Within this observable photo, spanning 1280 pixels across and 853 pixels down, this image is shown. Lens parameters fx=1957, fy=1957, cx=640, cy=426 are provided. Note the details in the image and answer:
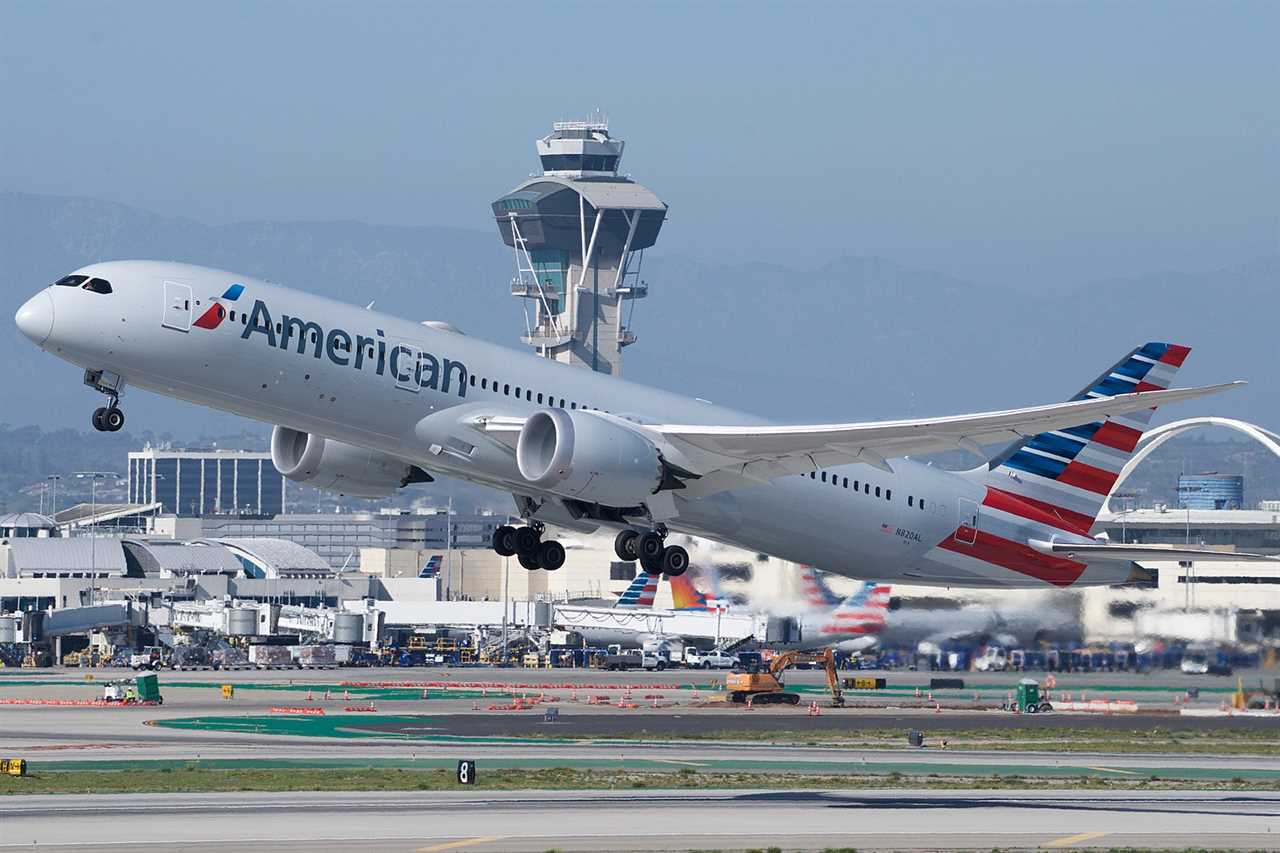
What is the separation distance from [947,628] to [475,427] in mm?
29901

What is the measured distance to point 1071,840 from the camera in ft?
115

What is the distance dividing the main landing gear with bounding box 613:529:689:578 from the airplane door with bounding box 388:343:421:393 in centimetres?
710

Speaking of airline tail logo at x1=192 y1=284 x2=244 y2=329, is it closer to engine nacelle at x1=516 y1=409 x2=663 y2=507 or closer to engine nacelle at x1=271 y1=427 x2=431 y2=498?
engine nacelle at x1=271 y1=427 x2=431 y2=498

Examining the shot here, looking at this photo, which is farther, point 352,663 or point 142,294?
point 352,663

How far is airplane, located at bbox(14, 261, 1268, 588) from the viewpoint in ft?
137

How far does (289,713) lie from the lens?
68.9 m

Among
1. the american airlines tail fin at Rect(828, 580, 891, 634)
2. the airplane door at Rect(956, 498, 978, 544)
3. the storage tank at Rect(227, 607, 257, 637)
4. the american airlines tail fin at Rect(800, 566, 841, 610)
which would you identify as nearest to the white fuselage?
the airplane door at Rect(956, 498, 978, 544)

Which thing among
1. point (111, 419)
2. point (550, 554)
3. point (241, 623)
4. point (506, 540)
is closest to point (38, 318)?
point (111, 419)

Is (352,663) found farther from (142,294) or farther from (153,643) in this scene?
(142,294)

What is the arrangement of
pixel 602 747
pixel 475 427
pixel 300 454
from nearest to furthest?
pixel 475 427 < pixel 300 454 < pixel 602 747

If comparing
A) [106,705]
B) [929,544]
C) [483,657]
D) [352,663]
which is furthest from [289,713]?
[483,657]

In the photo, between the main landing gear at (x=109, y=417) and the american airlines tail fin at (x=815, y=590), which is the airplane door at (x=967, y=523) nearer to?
the american airlines tail fin at (x=815, y=590)

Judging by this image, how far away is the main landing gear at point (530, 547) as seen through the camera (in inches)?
1961

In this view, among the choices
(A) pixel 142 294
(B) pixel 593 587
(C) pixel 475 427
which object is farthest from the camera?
(B) pixel 593 587
